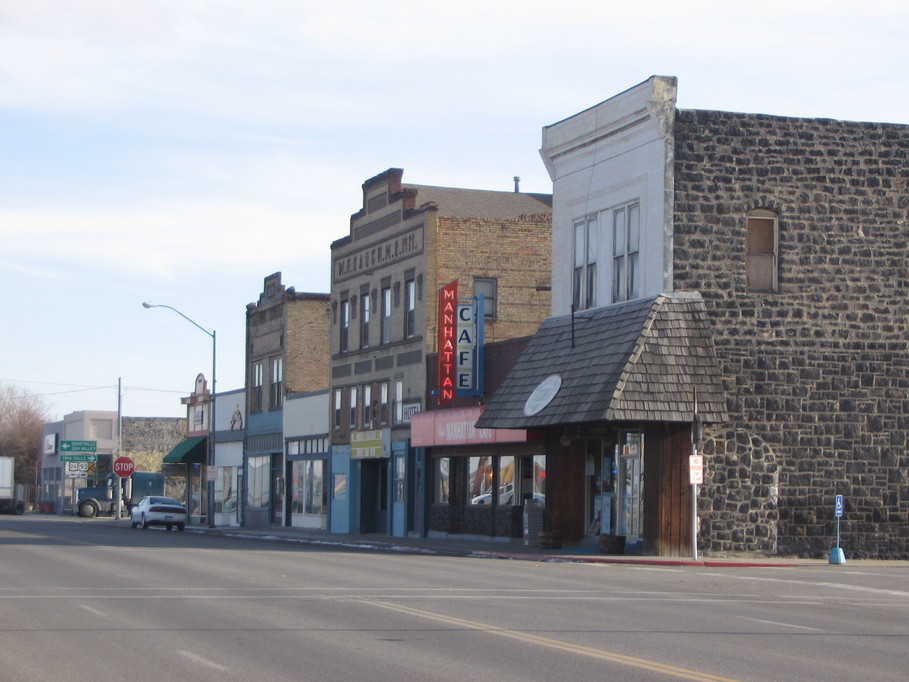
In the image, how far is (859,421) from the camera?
3122 centimetres

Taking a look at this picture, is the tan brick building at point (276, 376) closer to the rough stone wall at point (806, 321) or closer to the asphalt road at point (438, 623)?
the rough stone wall at point (806, 321)

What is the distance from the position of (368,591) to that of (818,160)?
669 inches

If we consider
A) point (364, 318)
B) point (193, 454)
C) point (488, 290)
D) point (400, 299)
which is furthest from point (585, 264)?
point (193, 454)

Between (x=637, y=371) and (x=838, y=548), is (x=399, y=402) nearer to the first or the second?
(x=637, y=371)

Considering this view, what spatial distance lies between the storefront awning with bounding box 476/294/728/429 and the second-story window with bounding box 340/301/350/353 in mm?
18631

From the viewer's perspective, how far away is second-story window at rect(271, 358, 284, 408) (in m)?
57.5

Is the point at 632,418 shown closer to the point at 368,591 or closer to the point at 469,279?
the point at 368,591

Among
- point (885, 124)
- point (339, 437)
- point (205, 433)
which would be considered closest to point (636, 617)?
point (885, 124)

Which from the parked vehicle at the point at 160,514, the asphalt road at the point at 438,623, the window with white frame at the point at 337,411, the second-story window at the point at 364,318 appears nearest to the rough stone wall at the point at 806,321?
the asphalt road at the point at 438,623

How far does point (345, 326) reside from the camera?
51.2 meters

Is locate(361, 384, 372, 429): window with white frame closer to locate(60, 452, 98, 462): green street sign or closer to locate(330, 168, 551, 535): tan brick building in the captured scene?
locate(330, 168, 551, 535): tan brick building

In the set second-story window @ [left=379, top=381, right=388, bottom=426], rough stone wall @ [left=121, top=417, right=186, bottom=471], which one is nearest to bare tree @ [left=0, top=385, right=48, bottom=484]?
rough stone wall @ [left=121, top=417, right=186, bottom=471]

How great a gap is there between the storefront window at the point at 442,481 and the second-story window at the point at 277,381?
632 inches

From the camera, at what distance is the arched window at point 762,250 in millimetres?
31156
